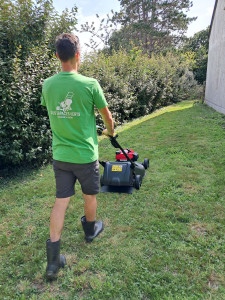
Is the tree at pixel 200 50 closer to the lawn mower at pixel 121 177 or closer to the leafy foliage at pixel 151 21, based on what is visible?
the leafy foliage at pixel 151 21

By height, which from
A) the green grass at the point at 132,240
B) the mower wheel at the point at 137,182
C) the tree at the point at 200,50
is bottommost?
the green grass at the point at 132,240

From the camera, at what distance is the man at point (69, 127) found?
6.23 ft

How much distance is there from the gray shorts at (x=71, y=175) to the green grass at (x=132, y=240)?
666 millimetres

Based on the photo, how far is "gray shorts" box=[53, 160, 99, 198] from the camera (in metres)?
2.08

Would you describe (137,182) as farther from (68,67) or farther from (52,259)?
(68,67)

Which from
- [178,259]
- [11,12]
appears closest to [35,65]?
[11,12]

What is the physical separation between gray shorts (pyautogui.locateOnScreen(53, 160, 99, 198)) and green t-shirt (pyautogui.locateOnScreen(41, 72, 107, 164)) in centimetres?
6

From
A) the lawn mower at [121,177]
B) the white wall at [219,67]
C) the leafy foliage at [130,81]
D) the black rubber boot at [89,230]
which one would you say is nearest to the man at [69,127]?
the black rubber boot at [89,230]

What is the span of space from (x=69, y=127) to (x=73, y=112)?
13 centimetres

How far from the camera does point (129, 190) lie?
11.2ft

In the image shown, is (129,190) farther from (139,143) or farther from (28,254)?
(139,143)

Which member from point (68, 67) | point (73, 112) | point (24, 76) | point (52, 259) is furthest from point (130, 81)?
point (52, 259)

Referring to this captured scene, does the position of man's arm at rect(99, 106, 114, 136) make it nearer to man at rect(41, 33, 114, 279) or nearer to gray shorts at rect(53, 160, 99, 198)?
man at rect(41, 33, 114, 279)

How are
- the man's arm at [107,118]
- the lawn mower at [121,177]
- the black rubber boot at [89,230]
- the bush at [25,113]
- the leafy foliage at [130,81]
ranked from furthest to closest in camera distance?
the leafy foliage at [130,81] → the bush at [25,113] → the lawn mower at [121,177] → the black rubber boot at [89,230] → the man's arm at [107,118]
